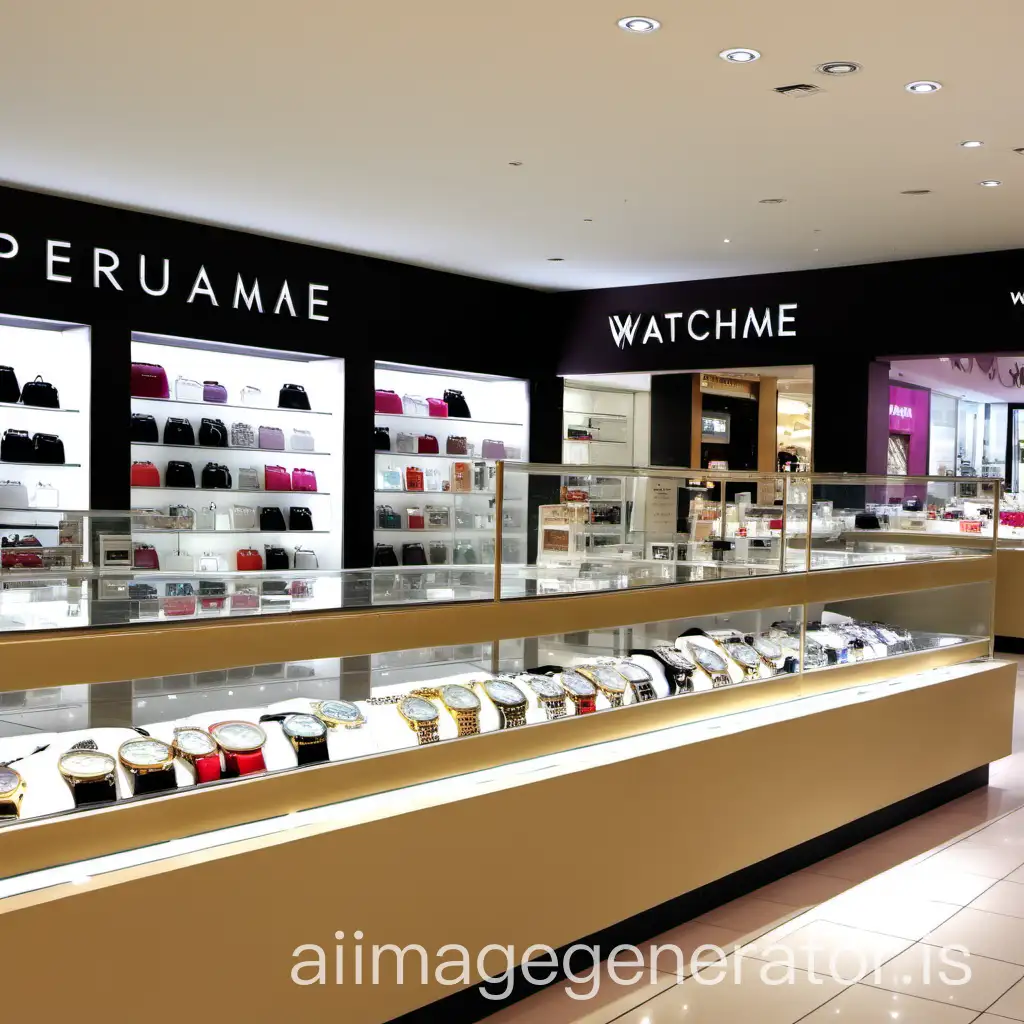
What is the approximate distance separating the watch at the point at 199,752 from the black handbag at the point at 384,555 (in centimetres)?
621

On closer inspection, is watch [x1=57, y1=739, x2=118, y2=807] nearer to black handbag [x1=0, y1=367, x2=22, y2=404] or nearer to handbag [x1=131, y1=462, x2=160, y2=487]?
black handbag [x1=0, y1=367, x2=22, y2=404]

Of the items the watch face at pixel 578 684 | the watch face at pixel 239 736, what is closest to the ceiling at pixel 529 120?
the watch face at pixel 578 684

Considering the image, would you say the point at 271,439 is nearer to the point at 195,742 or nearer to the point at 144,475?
the point at 144,475

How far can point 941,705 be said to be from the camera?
448 centimetres

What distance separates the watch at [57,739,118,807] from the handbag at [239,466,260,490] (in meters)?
5.82

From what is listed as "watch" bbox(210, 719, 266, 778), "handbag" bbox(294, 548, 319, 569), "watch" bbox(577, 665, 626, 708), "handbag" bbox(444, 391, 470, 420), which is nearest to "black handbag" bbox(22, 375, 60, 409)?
"handbag" bbox(294, 548, 319, 569)

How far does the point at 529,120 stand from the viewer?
5.16 meters

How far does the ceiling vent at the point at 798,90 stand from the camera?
15.3ft

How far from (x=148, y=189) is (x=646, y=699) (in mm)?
4634

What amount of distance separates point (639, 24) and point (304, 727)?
2.79 m

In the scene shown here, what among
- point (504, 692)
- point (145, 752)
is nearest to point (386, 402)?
point (504, 692)

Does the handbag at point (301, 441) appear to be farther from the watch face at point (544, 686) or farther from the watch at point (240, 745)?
the watch at point (240, 745)

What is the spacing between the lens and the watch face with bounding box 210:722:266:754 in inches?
91.1

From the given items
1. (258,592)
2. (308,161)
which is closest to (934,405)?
(308,161)
